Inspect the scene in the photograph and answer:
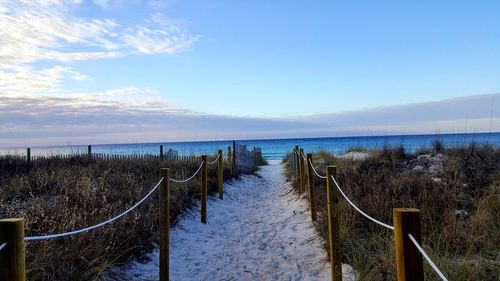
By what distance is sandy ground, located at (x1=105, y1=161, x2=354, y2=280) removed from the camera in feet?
19.5

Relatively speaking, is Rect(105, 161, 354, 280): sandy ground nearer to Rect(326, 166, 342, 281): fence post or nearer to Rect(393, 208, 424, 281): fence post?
Rect(326, 166, 342, 281): fence post

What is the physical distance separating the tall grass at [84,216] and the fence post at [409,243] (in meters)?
3.47

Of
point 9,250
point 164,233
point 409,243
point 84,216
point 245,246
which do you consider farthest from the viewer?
point 245,246

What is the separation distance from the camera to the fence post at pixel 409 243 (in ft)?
8.26

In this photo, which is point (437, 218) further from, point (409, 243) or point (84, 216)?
point (84, 216)

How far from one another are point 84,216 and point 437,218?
560cm

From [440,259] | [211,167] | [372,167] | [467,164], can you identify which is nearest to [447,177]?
[467,164]

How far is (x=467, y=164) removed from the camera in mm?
10680

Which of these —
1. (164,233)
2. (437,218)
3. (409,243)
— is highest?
(409,243)

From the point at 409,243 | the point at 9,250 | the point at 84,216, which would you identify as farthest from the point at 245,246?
the point at 9,250

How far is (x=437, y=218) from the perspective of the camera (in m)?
6.70

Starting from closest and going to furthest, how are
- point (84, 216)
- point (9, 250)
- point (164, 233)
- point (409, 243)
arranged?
point (9, 250), point (409, 243), point (164, 233), point (84, 216)

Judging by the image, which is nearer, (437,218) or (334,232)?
(334,232)

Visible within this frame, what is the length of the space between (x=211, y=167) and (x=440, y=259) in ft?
32.8
